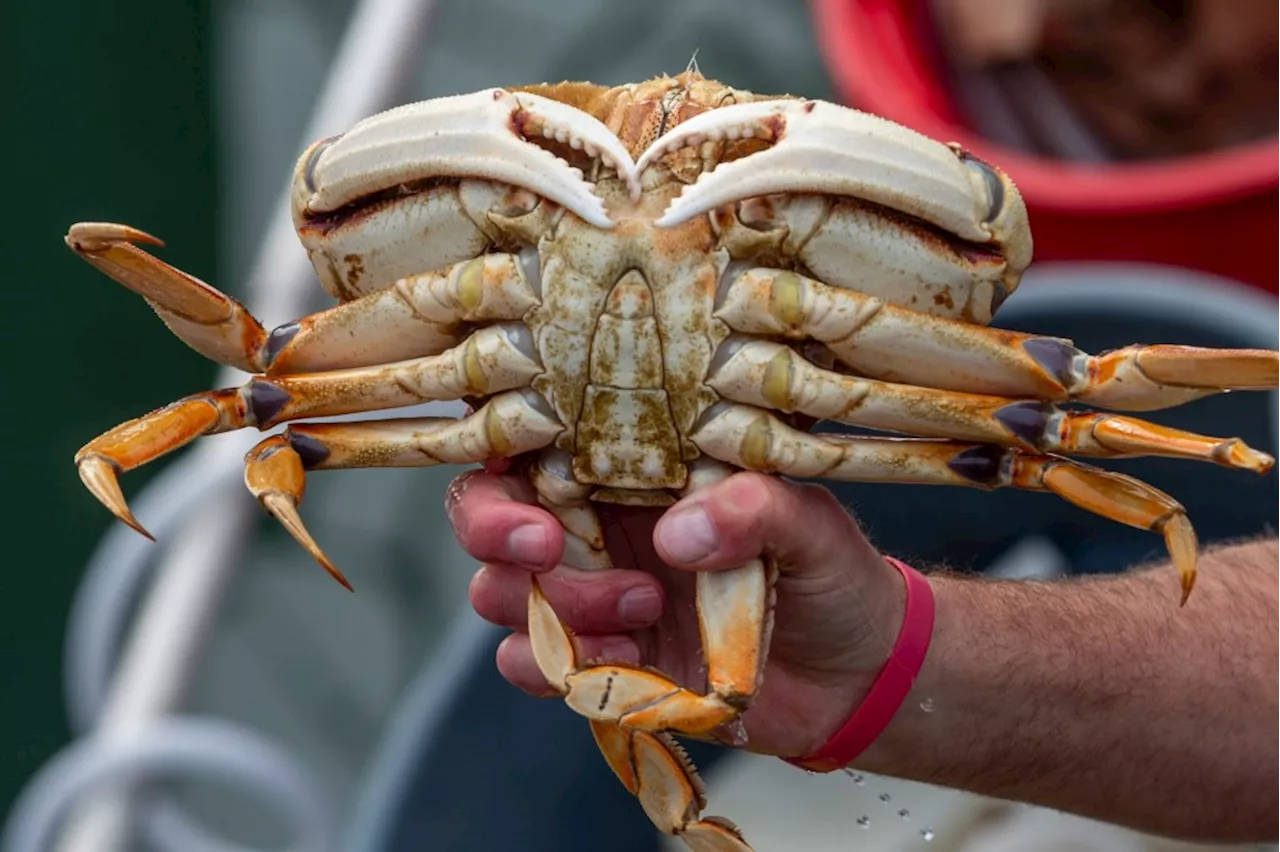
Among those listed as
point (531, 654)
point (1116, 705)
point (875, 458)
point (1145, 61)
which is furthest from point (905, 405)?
point (1145, 61)

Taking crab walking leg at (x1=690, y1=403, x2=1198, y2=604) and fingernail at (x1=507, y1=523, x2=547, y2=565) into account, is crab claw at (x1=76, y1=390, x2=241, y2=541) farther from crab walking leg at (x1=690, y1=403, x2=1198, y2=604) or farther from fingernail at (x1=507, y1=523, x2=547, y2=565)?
crab walking leg at (x1=690, y1=403, x2=1198, y2=604)

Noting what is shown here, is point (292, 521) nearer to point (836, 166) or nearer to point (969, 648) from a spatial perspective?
point (836, 166)

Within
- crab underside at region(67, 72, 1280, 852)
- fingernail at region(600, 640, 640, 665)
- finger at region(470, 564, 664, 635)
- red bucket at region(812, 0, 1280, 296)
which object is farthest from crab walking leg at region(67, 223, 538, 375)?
red bucket at region(812, 0, 1280, 296)

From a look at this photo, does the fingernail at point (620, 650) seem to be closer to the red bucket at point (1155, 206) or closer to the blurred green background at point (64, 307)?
the red bucket at point (1155, 206)

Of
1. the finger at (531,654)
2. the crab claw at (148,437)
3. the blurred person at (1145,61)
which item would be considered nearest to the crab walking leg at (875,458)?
the finger at (531,654)

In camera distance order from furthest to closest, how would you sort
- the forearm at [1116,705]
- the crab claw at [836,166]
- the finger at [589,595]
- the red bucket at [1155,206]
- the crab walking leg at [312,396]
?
the red bucket at [1155,206] → the forearm at [1116,705] → the finger at [589,595] → the crab walking leg at [312,396] → the crab claw at [836,166]

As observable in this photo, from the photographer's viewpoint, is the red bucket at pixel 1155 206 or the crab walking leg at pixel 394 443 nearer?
the crab walking leg at pixel 394 443
